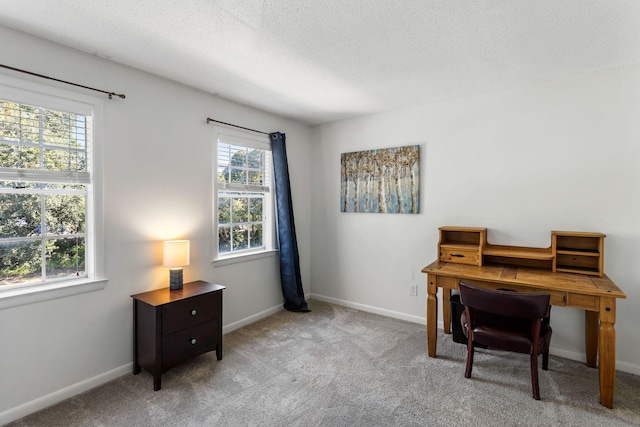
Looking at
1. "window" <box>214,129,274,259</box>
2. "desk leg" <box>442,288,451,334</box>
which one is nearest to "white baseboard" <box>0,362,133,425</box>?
"window" <box>214,129,274,259</box>

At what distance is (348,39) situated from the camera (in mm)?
2078

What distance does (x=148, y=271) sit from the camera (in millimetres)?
2648

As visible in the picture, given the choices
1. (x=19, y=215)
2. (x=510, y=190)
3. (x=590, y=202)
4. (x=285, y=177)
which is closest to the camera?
(x=19, y=215)

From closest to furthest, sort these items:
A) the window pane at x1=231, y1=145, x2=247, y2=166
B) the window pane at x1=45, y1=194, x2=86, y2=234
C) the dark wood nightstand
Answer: the window pane at x1=45, y1=194, x2=86, y2=234 → the dark wood nightstand → the window pane at x1=231, y1=145, x2=247, y2=166

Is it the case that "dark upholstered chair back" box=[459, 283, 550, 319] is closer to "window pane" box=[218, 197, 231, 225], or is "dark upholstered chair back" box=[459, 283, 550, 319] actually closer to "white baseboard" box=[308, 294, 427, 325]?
"white baseboard" box=[308, 294, 427, 325]

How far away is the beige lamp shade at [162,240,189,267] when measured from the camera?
8.50 ft

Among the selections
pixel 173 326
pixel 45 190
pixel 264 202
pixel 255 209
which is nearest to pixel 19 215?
pixel 45 190

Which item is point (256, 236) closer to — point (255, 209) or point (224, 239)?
point (255, 209)

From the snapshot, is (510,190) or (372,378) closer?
(372,378)

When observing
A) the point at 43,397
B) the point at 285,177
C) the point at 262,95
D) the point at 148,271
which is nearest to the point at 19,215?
the point at 148,271

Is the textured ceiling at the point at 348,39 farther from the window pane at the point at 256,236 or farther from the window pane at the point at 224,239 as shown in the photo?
the window pane at the point at 256,236

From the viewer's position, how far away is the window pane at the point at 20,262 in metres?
2.00

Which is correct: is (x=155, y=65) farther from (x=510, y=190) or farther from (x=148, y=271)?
(x=510, y=190)

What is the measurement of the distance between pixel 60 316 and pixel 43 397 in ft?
1.66
